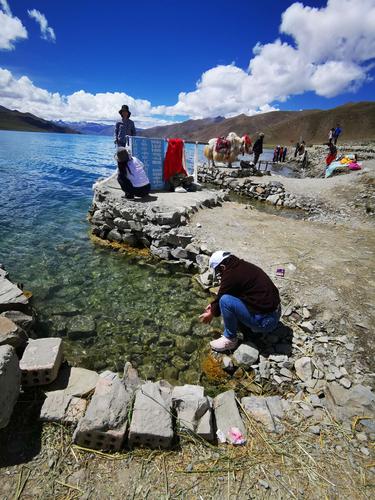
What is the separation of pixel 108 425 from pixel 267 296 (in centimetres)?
252

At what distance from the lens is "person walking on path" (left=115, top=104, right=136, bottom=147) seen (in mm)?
10086

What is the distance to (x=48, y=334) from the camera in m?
4.74

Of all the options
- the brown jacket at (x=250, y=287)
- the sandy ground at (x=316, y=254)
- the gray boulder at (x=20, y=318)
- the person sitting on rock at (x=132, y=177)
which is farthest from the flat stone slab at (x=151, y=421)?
the person sitting on rock at (x=132, y=177)

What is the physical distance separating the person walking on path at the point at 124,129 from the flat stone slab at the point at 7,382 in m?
9.10

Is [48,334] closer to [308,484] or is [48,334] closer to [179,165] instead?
[308,484]

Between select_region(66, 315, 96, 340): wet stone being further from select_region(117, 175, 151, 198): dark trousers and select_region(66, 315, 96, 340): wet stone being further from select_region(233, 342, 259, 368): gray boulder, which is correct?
select_region(117, 175, 151, 198): dark trousers

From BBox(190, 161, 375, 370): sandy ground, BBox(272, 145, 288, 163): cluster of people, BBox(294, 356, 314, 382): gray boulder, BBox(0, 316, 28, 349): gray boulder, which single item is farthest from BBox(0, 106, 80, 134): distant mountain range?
BBox(294, 356, 314, 382): gray boulder

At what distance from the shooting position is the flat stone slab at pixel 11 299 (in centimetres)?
431

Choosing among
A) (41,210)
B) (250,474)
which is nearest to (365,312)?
(250,474)

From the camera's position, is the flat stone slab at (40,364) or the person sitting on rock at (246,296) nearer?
the flat stone slab at (40,364)

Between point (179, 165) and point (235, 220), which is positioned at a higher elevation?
point (179, 165)

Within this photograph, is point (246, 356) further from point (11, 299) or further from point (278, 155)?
point (278, 155)

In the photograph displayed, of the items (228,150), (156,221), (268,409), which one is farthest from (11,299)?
(228,150)

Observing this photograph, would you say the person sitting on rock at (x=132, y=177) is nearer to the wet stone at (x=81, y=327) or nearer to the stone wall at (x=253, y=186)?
the wet stone at (x=81, y=327)
